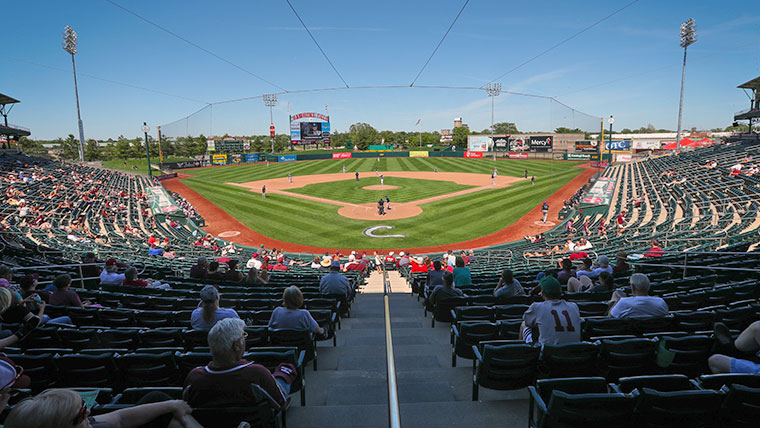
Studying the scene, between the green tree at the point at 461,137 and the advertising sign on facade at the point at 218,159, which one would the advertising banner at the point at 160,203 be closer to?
the advertising sign on facade at the point at 218,159

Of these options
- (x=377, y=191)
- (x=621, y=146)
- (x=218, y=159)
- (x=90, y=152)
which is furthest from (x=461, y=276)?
(x=90, y=152)

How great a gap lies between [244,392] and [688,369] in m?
4.67

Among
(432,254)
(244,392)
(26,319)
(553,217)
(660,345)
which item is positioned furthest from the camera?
(553,217)

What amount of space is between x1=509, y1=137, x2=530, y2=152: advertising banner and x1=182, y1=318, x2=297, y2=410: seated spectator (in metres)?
90.4

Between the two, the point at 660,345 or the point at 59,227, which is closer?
the point at 660,345

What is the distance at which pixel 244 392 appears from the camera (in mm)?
2967

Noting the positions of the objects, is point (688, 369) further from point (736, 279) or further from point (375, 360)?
point (736, 279)

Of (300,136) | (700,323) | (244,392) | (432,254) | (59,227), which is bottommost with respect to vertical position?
(432,254)

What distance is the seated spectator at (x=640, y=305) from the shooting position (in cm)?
508

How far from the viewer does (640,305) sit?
5113 millimetres

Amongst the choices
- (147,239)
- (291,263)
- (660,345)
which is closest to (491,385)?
(660,345)

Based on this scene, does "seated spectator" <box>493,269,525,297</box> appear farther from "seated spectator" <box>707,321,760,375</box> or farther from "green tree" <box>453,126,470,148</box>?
"green tree" <box>453,126,470,148</box>

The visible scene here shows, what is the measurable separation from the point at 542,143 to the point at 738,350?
87.6m

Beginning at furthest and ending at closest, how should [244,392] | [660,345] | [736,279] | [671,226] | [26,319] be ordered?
[671,226], [736,279], [26,319], [660,345], [244,392]
